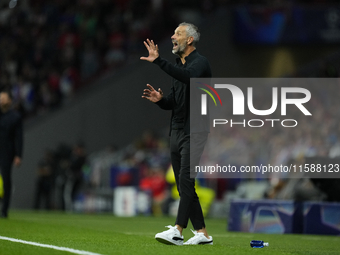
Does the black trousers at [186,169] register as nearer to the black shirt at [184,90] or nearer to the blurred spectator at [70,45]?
the black shirt at [184,90]

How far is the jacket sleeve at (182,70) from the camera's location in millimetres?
6414

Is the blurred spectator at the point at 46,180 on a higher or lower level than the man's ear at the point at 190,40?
lower

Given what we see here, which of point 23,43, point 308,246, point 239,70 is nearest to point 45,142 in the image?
point 23,43

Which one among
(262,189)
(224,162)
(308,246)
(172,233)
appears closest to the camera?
(172,233)

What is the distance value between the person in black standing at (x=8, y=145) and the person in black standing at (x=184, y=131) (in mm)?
5070

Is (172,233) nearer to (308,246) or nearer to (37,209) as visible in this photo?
(308,246)

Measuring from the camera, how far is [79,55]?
21.7 m

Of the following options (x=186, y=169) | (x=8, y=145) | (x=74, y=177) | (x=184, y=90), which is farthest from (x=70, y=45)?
(x=186, y=169)

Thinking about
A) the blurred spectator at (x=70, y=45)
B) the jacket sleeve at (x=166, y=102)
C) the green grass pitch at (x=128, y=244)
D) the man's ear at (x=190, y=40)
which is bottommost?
the green grass pitch at (x=128, y=244)

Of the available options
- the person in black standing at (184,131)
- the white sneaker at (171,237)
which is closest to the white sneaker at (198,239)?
the person in black standing at (184,131)

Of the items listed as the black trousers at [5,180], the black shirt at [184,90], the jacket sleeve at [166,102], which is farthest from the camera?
the black trousers at [5,180]

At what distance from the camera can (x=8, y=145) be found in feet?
37.6

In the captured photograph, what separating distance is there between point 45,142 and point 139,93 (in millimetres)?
3188

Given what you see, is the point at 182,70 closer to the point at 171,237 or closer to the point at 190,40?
the point at 190,40
